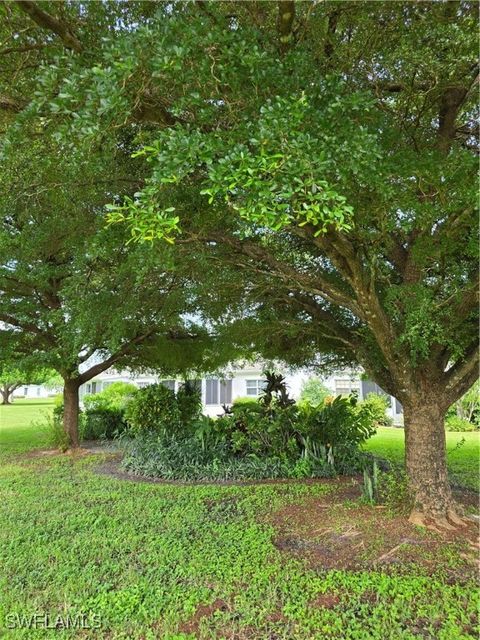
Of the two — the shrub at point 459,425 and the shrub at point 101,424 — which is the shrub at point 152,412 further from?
the shrub at point 459,425

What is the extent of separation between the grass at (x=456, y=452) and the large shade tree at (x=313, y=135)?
9.18 ft

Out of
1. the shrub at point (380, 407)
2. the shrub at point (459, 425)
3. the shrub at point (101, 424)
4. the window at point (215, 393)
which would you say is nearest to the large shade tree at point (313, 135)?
the shrub at point (101, 424)

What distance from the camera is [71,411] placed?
10555mm

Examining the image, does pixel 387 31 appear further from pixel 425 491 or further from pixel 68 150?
pixel 425 491

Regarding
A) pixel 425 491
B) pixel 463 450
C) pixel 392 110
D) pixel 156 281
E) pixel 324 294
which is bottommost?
pixel 463 450

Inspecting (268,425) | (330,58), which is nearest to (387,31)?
(330,58)

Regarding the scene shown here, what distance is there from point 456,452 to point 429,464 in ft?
21.8

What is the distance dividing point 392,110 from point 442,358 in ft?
8.88

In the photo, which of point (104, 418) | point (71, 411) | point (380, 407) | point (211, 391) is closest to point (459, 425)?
point (380, 407)

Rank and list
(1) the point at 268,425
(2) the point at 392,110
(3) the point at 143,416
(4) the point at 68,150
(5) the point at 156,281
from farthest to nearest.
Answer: (3) the point at 143,416 < (1) the point at 268,425 < (5) the point at 156,281 < (2) the point at 392,110 < (4) the point at 68,150

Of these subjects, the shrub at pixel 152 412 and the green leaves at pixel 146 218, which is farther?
the shrub at pixel 152 412

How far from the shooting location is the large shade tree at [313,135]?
2.46 metres

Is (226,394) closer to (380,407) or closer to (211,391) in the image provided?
(211,391)

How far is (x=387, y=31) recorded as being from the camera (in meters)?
3.67
